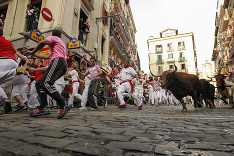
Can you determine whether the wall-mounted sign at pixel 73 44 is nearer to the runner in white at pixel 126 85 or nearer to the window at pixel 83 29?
the window at pixel 83 29

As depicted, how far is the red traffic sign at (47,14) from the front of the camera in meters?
9.91

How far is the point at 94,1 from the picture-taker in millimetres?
17062

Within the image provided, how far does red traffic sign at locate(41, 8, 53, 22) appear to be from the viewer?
991 cm

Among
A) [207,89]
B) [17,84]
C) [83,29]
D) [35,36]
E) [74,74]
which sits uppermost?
[83,29]

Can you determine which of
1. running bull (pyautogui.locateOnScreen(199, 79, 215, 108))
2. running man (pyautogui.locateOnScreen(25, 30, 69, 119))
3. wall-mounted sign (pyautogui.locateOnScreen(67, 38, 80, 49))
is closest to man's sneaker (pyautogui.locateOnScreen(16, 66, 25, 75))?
running man (pyautogui.locateOnScreen(25, 30, 69, 119))

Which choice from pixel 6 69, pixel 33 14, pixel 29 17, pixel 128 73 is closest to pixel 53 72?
pixel 6 69

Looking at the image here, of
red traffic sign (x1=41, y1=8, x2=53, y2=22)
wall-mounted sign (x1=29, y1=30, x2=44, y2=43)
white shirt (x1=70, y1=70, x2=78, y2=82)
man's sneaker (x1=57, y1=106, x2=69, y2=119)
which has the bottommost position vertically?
man's sneaker (x1=57, y1=106, x2=69, y2=119)

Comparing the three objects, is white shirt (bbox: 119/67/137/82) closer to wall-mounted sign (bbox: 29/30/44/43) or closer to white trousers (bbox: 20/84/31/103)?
white trousers (bbox: 20/84/31/103)

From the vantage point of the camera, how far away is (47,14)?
1021 cm

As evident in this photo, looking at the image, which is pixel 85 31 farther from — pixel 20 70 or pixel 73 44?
pixel 20 70

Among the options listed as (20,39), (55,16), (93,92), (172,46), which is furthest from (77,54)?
(172,46)

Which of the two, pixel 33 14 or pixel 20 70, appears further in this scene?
pixel 33 14

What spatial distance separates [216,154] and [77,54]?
39.3 ft

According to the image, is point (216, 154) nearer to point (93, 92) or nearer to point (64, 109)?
point (64, 109)
